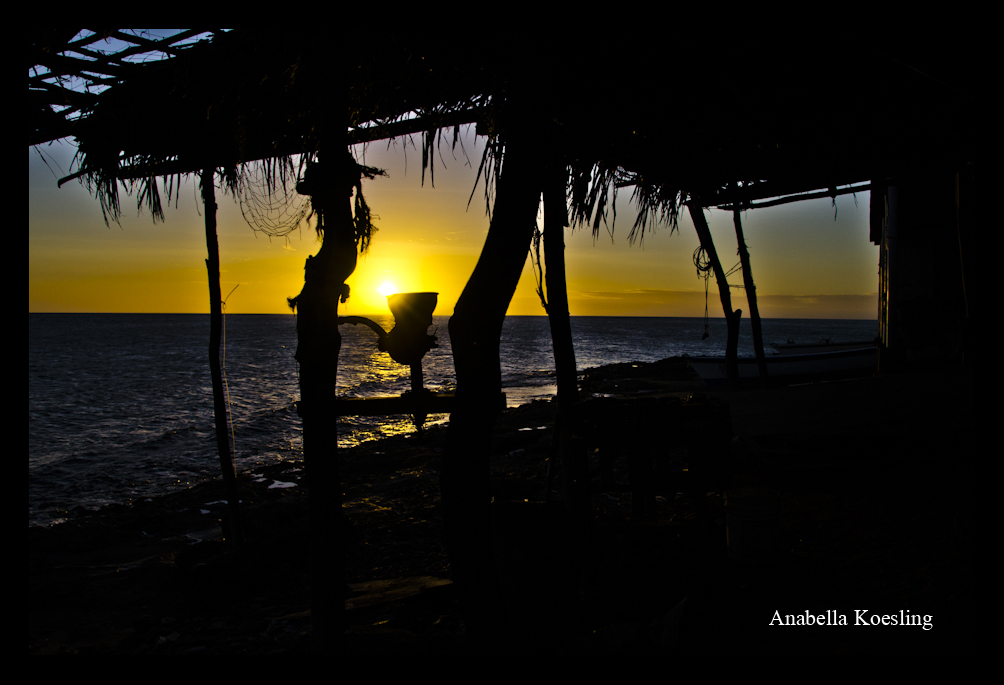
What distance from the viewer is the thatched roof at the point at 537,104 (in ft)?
8.32

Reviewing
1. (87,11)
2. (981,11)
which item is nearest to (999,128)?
(981,11)

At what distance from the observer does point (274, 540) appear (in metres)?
5.65

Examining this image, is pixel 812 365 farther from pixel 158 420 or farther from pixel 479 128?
pixel 158 420

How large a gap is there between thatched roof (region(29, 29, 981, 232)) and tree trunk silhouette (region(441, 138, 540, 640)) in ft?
1.05

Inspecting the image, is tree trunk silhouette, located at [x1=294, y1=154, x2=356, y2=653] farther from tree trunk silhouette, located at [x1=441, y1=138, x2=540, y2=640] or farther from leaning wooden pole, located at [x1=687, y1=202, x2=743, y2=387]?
leaning wooden pole, located at [x1=687, y1=202, x2=743, y2=387]

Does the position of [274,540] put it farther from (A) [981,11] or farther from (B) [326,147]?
(A) [981,11]

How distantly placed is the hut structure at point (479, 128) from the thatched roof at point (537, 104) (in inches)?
0.6

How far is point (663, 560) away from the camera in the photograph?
3670 mm

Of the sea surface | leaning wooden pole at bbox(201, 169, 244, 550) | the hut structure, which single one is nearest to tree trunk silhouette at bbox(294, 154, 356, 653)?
the hut structure

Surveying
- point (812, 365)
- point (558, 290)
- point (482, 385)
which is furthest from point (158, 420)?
point (812, 365)

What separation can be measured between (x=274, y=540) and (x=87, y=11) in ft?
17.7

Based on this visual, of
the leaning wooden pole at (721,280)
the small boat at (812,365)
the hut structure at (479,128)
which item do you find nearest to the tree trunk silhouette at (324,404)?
the hut structure at (479,128)

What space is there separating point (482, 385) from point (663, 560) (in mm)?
2196

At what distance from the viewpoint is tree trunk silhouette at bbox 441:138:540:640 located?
8.20 feet
